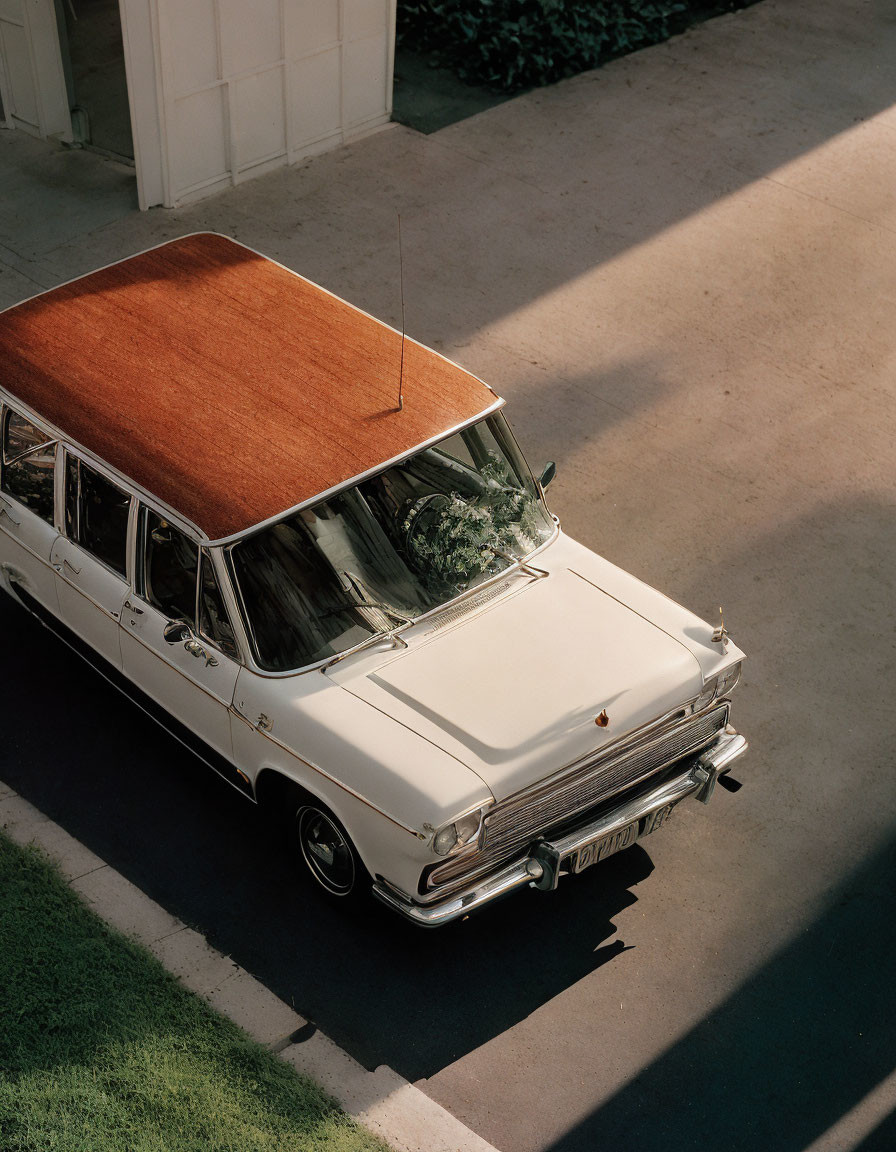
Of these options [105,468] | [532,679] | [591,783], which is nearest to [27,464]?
[105,468]

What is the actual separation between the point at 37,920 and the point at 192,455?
6.81ft

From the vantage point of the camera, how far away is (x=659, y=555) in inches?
303

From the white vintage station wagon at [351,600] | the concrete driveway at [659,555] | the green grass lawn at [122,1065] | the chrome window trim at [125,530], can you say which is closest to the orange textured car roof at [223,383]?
the white vintage station wagon at [351,600]

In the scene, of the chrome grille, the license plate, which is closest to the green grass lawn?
the chrome grille

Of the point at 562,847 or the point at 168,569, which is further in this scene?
the point at 168,569

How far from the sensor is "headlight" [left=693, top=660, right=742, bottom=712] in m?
5.46

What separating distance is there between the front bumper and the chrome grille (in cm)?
8

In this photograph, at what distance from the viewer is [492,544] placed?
577cm

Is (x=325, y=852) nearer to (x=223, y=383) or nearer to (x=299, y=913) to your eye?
(x=299, y=913)

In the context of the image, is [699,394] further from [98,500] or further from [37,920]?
[37,920]

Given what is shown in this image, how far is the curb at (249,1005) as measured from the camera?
4.71 metres

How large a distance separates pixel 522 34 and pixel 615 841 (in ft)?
34.0

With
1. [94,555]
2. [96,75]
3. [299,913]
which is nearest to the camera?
[299,913]

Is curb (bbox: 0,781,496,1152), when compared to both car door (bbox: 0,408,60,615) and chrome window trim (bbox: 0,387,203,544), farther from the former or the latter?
chrome window trim (bbox: 0,387,203,544)
